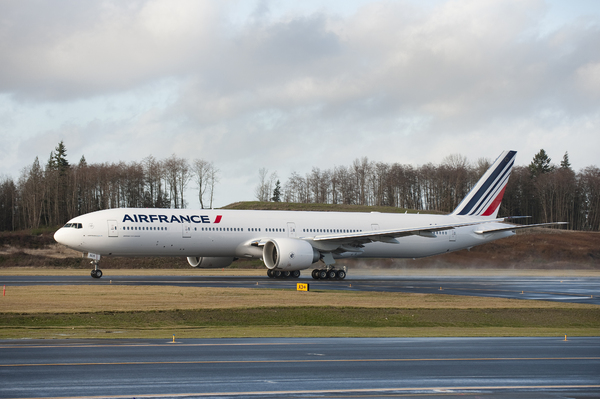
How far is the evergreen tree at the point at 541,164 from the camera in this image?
136613mm

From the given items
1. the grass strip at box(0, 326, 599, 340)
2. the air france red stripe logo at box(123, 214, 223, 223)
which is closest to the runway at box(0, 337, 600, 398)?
the grass strip at box(0, 326, 599, 340)

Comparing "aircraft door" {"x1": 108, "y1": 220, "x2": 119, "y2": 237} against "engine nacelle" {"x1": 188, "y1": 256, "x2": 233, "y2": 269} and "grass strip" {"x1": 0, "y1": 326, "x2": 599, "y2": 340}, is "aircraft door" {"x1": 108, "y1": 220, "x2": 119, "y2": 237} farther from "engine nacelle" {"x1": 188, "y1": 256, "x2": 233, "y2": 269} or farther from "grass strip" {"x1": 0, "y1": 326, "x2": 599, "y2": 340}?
"grass strip" {"x1": 0, "y1": 326, "x2": 599, "y2": 340}

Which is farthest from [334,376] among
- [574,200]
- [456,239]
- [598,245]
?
[574,200]

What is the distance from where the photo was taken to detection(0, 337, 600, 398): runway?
9.46m

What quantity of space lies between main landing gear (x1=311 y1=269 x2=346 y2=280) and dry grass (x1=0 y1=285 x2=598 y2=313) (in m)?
10.1

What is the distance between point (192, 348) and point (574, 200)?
118222 millimetres

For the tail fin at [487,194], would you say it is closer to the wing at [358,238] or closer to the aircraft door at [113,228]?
the wing at [358,238]

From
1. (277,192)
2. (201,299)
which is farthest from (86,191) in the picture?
(201,299)

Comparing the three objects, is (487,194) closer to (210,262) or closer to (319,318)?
(210,262)

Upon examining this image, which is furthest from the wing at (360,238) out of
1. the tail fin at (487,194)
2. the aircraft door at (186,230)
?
the tail fin at (487,194)

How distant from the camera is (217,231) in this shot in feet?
129

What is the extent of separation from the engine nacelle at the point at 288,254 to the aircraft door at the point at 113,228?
29.0 feet

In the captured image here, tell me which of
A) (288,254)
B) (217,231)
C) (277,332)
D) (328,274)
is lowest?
(277,332)

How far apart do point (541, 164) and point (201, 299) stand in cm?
12549
